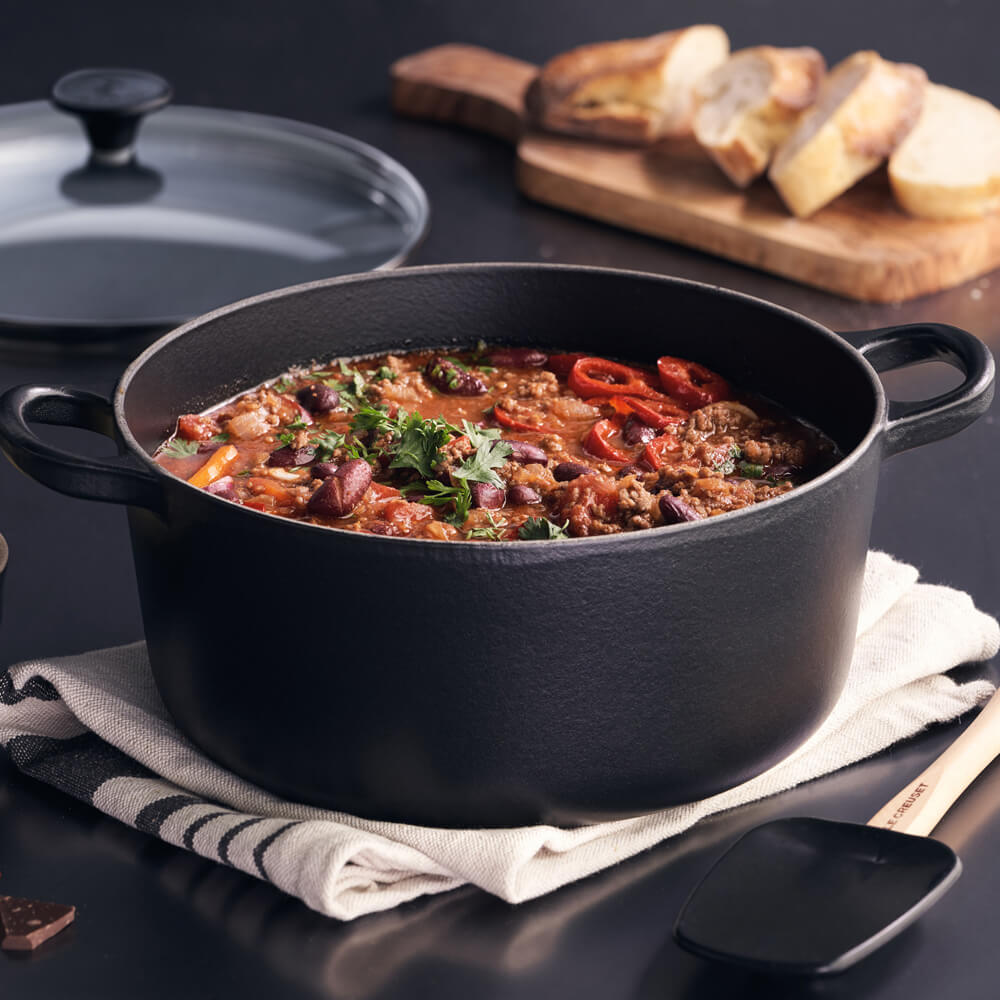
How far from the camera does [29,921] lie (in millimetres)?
1965

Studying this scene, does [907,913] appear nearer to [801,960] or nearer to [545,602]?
[801,960]

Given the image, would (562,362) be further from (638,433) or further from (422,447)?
(422,447)

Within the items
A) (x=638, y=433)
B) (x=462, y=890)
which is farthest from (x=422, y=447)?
(x=462, y=890)

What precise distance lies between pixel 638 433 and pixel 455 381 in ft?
1.16

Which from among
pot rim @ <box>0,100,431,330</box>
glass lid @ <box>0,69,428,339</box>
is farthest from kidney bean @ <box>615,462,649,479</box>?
glass lid @ <box>0,69,428,339</box>

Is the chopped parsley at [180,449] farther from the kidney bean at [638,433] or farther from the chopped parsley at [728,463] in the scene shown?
the chopped parsley at [728,463]

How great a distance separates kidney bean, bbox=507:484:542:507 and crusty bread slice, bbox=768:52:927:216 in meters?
2.13

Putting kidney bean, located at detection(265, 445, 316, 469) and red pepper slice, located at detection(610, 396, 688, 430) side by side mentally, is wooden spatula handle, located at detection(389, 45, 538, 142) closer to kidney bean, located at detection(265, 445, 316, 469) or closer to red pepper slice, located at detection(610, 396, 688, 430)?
red pepper slice, located at detection(610, 396, 688, 430)

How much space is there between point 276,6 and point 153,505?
446 cm

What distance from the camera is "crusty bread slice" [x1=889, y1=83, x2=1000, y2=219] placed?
4.16 meters

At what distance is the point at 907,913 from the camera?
1828 millimetres

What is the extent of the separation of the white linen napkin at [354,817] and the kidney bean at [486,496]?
0.51 metres

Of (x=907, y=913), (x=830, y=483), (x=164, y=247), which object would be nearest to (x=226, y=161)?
(x=164, y=247)

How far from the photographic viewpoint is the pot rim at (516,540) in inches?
70.6
